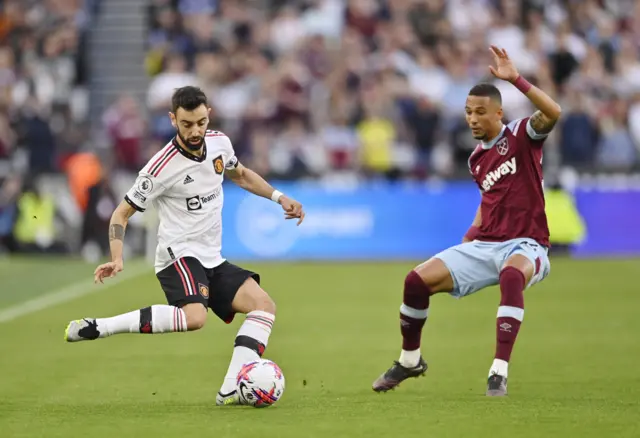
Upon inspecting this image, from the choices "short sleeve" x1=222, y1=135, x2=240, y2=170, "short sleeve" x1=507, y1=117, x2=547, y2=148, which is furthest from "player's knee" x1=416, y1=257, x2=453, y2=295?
"short sleeve" x1=222, y1=135, x2=240, y2=170

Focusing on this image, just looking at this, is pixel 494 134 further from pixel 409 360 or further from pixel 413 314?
pixel 409 360

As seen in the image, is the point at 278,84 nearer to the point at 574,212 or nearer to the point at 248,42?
the point at 248,42

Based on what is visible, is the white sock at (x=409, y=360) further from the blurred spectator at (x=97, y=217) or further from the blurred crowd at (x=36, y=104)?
the blurred crowd at (x=36, y=104)

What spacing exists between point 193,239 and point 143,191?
485mm

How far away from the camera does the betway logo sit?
30.2 ft

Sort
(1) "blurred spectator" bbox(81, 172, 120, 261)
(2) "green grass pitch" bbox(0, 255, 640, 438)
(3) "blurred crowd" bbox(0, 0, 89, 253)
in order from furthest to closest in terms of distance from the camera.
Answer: (3) "blurred crowd" bbox(0, 0, 89, 253) → (1) "blurred spectator" bbox(81, 172, 120, 261) → (2) "green grass pitch" bbox(0, 255, 640, 438)

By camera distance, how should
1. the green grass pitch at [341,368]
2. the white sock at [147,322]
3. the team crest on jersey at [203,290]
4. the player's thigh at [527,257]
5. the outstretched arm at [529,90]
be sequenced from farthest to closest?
1. the player's thigh at [527,257]
2. the team crest on jersey at [203,290]
3. the outstretched arm at [529,90]
4. the white sock at [147,322]
5. the green grass pitch at [341,368]

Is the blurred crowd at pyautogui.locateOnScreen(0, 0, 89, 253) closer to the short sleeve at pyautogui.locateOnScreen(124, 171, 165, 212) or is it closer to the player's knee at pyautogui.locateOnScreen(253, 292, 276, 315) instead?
the short sleeve at pyautogui.locateOnScreen(124, 171, 165, 212)

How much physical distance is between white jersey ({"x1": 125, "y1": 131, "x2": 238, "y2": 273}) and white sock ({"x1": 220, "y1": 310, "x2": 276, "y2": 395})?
0.49 meters

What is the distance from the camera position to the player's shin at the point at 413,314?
921 cm

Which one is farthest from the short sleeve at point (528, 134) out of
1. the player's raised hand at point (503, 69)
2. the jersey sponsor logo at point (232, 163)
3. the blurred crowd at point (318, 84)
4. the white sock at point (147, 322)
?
the blurred crowd at point (318, 84)

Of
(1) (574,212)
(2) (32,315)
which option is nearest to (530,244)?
(2) (32,315)

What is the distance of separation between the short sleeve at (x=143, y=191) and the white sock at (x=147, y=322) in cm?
73

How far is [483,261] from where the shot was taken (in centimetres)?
918
